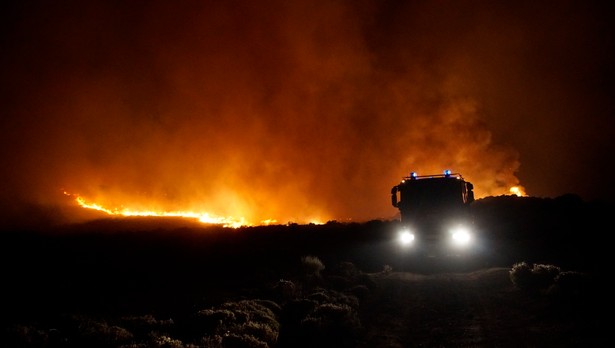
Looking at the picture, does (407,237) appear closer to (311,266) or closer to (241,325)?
(311,266)

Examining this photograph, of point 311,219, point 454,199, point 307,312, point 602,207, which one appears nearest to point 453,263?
point 454,199

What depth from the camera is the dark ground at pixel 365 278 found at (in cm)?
914

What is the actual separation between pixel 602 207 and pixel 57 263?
3758 centimetres

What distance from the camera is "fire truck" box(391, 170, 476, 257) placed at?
56.6 ft

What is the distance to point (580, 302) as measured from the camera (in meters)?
9.84

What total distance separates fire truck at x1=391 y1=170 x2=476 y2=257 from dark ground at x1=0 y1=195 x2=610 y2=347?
119cm

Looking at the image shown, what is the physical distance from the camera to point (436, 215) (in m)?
17.4

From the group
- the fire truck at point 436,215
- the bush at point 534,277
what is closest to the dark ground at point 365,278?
the bush at point 534,277

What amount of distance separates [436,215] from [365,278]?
4.82 m

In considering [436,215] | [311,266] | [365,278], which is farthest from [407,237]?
[311,266]

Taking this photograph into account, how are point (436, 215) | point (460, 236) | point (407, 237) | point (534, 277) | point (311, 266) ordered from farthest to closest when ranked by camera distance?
1. point (407, 237)
2. point (436, 215)
3. point (460, 236)
4. point (311, 266)
5. point (534, 277)

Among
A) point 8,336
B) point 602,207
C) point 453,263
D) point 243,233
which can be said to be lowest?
point 8,336

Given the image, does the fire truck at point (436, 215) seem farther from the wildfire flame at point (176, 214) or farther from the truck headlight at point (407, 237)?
the wildfire flame at point (176, 214)

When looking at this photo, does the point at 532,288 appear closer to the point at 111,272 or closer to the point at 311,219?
the point at 111,272
